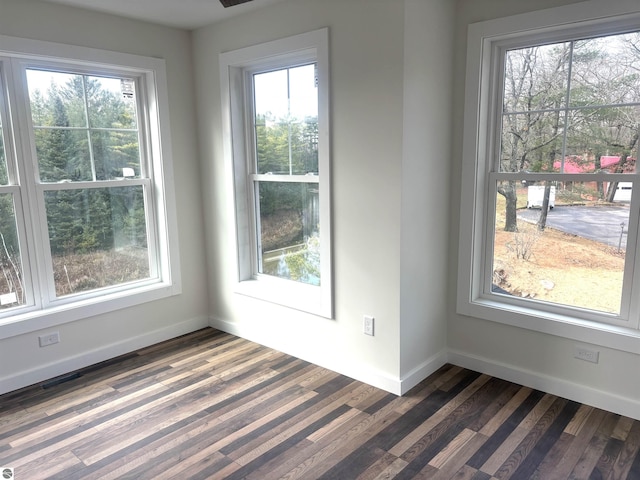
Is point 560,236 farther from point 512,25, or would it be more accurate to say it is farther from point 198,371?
point 198,371

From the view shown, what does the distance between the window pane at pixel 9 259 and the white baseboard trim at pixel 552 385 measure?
2.94 meters

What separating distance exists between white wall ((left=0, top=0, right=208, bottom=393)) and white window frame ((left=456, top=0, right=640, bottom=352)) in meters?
2.15

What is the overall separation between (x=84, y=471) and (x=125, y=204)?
195 centimetres

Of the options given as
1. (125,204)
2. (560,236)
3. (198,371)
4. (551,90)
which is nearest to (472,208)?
(560,236)

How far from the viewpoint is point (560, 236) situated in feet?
8.90

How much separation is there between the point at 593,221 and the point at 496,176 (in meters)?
0.60

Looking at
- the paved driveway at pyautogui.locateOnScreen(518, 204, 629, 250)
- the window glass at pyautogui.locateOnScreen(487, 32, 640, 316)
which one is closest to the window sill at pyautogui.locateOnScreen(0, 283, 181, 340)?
the window glass at pyautogui.locateOnScreen(487, 32, 640, 316)

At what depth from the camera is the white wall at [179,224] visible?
2.90 meters

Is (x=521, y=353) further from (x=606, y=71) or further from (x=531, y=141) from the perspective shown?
(x=606, y=71)

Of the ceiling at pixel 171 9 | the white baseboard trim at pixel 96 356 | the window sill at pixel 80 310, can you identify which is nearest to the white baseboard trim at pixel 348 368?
the white baseboard trim at pixel 96 356

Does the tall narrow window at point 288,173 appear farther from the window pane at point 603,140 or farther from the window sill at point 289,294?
the window pane at point 603,140

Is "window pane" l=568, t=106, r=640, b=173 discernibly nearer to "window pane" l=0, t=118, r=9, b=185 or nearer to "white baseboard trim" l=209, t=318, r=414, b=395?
"white baseboard trim" l=209, t=318, r=414, b=395

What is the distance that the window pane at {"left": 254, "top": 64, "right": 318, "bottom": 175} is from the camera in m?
3.14

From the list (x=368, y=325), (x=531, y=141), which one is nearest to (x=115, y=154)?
(x=368, y=325)
